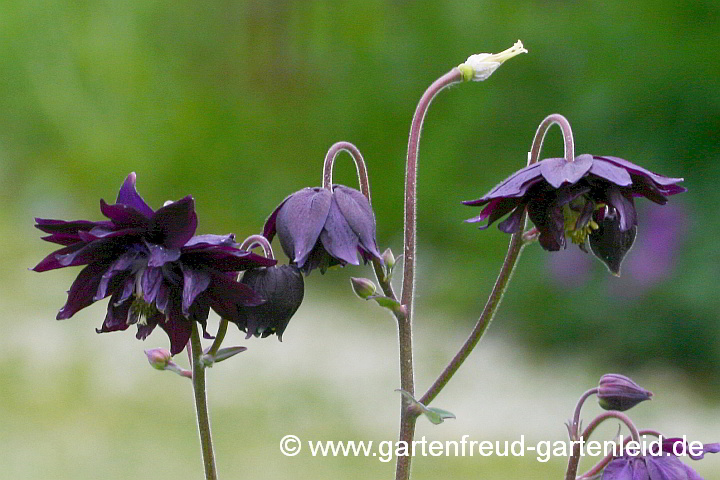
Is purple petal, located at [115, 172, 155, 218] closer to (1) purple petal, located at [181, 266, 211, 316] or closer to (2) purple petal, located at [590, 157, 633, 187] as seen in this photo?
(1) purple petal, located at [181, 266, 211, 316]

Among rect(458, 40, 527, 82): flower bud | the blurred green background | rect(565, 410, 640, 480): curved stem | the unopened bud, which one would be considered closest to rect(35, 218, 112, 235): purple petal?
the unopened bud

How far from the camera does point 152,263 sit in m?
0.71

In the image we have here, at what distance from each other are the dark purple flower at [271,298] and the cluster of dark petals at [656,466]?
31cm

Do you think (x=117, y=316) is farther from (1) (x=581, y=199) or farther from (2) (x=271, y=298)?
(1) (x=581, y=199)

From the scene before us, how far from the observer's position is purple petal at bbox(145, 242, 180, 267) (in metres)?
0.71

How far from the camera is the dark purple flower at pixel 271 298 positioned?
0.76 metres

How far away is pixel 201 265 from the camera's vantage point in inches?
29.1

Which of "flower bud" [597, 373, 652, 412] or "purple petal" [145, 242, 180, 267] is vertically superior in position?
"purple petal" [145, 242, 180, 267]

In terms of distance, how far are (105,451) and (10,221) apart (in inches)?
75.1

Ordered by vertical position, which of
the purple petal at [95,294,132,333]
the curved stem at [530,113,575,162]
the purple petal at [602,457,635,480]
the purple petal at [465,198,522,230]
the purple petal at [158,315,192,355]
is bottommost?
the purple petal at [602,457,635,480]

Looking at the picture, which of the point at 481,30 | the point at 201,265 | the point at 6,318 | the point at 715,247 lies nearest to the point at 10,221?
the point at 6,318

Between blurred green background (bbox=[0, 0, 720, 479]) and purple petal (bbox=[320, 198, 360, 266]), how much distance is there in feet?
7.03

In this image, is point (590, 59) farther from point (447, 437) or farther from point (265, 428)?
point (265, 428)

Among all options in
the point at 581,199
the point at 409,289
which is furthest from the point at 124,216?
the point at 581,199
